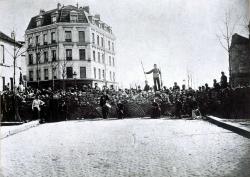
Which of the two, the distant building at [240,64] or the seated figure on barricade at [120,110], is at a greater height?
the distant building at [240,64]

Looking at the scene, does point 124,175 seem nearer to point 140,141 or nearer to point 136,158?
point 136,158

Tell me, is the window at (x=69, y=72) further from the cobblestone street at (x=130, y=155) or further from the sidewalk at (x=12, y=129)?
the cobblestone street at (x=130, y=155)

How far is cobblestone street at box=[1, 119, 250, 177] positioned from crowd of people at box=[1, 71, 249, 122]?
4969mm

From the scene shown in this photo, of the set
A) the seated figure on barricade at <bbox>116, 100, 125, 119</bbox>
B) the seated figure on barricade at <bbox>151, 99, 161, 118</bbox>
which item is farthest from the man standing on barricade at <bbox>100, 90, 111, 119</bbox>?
the seated figure on barricade at <bbox>151, 99, 161, 118</bbox>

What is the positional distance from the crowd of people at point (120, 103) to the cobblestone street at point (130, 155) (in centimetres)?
497

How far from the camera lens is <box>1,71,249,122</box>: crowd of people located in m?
13.6

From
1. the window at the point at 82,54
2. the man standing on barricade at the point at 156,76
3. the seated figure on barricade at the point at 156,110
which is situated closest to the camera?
the seated figure on barricade at the point at 156,110

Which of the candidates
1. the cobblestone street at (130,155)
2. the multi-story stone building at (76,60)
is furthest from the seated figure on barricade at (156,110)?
the cobblestone street at (130,155)

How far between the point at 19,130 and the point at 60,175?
20.9 ft

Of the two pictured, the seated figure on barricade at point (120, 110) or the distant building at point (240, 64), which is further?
the seated figure on barricade at point (120, 110)

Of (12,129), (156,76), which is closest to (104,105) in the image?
(156,76)

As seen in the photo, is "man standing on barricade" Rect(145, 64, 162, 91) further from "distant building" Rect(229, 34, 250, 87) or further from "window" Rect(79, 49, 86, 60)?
"window" Rect(79, 49, 86, 60)

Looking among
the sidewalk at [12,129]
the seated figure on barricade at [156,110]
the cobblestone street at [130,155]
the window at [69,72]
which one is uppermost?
the window at [69,72]

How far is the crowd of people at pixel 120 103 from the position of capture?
13609mm
